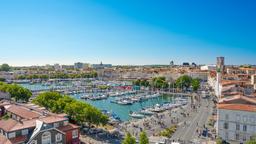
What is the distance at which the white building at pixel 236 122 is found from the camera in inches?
1264

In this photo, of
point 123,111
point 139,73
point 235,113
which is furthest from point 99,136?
point 139,73

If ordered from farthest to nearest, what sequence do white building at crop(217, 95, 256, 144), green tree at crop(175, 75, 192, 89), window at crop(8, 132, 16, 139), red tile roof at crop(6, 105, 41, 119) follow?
1. green tree at crop(175, 75, 192, 89)
2. white building at crop(217, 95, 256, 144)
3. red tile roof at crop(6, 105, 41, 119)
4. window at crop(8, 132, 16, 139)

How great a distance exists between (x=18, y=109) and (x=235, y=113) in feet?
91.6

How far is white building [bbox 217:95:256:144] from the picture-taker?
3209 centimetres

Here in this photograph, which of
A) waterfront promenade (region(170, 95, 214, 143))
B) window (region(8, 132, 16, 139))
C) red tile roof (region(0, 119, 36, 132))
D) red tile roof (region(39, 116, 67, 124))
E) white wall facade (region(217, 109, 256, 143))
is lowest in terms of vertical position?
waterfront promenade (region(170, 95, 214, 143))

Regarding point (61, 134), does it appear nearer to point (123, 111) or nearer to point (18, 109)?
point (18, 109)

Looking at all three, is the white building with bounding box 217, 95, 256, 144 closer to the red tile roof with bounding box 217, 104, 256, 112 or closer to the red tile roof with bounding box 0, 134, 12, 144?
the red tile roof with bounding box 217, 104, 256, 112

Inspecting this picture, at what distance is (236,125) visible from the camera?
108ft

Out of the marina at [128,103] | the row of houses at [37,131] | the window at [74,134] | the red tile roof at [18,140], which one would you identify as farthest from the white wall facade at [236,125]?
the red tile roof at [18,140]

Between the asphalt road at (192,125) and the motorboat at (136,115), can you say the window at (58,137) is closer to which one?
the asphalt road at (192,125)

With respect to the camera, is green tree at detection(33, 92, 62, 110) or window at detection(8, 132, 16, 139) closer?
window at detection(8, 132, 16, 139)

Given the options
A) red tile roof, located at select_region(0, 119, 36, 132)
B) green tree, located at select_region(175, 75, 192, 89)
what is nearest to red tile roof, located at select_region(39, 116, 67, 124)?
red tile roof, located at select_region(0, 119, 36, 132)

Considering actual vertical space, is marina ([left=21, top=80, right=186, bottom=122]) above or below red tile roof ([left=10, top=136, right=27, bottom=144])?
below

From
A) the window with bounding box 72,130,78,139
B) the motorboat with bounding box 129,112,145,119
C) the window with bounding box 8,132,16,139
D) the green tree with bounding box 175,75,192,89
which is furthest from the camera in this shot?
the green tree with bounding box 175,75,192,89
